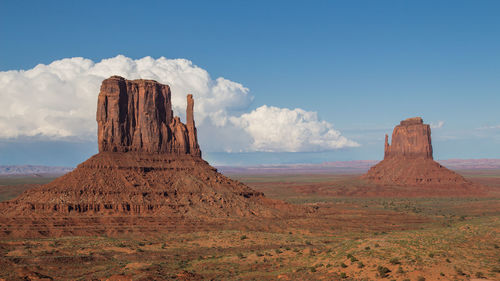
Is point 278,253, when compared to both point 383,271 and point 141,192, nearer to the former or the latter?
point 383,271

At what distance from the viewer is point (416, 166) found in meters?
186

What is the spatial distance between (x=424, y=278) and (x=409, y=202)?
11790 centimetres

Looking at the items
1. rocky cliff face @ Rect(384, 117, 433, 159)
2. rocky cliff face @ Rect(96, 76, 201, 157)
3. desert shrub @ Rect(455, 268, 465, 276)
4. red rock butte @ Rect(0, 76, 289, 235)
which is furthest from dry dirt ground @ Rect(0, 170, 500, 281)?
rocky cliff face @ Rect(384, 117, 433, 159)

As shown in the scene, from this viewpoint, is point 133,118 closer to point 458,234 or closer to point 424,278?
point 458,234

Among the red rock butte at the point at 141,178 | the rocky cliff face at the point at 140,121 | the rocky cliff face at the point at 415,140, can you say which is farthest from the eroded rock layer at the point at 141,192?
the rocky cliff face at the point at 415,140

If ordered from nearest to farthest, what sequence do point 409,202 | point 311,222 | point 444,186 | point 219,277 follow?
point 219,277, point 311,222, point 409,202, point 444,186

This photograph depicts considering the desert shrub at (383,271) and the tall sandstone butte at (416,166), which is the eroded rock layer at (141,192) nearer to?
A: the desert shrub at (383,271)

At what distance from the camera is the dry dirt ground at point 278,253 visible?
38969 millimetres

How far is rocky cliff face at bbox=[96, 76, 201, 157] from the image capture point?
10069 centimetres

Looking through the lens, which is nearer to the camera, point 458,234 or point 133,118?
point 458,234

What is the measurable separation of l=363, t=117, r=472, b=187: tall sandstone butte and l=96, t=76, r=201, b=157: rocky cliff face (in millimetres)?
100899

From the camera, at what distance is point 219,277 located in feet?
149

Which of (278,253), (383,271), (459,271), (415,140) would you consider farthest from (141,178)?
(415,140)

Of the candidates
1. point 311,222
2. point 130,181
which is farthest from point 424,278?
point 130,181
